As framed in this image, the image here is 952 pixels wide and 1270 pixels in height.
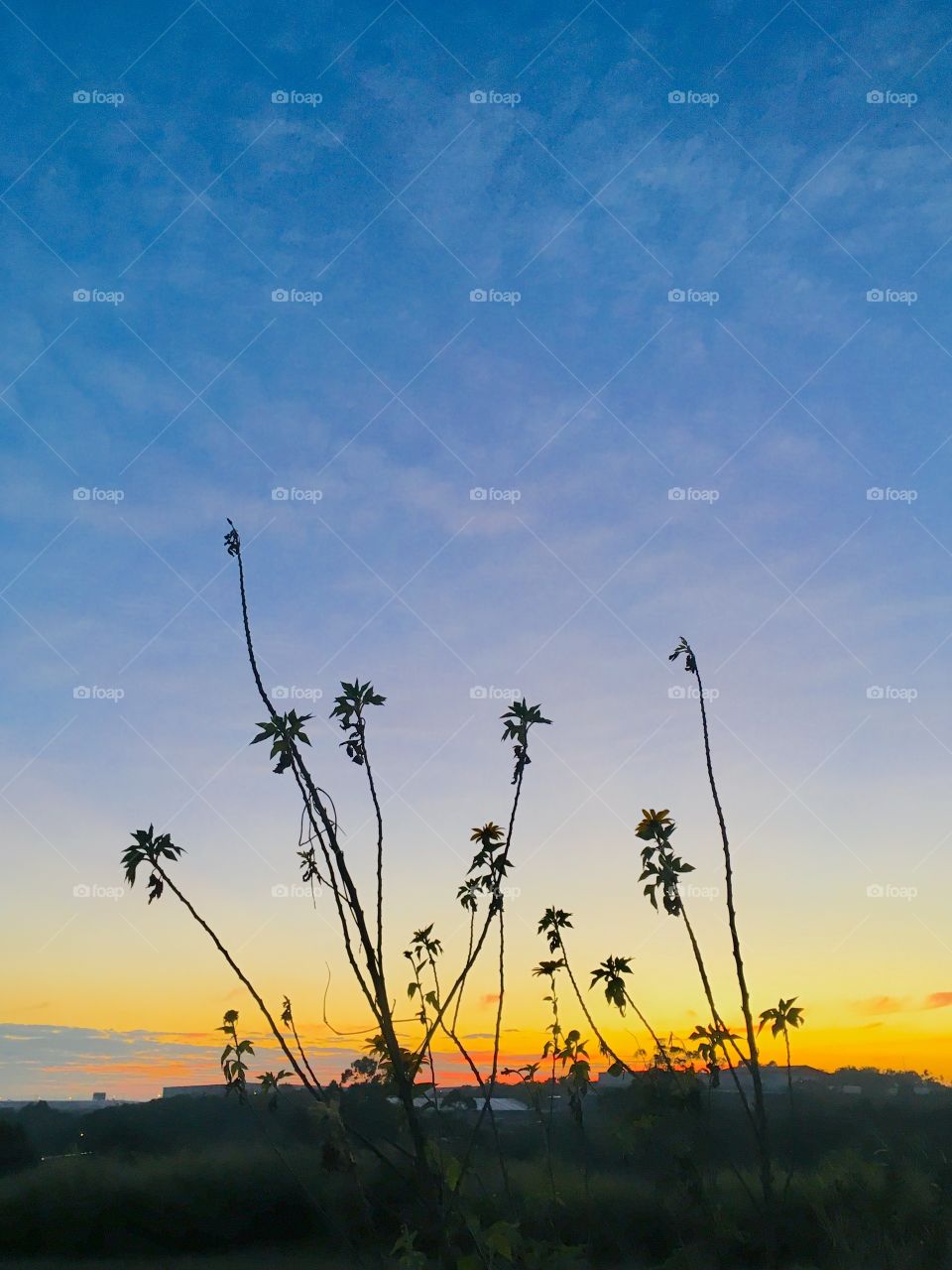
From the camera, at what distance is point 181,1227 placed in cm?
1722

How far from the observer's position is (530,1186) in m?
14.1

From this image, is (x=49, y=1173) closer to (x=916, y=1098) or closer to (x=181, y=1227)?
(x=181, y=1227)

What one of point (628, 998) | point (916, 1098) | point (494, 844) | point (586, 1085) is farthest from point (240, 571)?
point (916, 1098)

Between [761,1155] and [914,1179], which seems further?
[914,1179]

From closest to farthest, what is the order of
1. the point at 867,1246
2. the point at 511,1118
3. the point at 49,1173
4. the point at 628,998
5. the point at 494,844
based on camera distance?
the point at 494,844 → the point at 628,998 → the point at 867,1246 → the point at 511,1118 → the point at 49,1173

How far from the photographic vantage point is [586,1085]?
23.9 ft

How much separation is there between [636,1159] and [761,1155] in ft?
7.78

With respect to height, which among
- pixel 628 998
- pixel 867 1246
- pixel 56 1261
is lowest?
pixel 56 1261

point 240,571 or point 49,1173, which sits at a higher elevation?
point 240,571

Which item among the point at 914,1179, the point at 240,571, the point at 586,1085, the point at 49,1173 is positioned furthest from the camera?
the point at 49,1173

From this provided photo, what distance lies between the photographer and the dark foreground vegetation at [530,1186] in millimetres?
7305

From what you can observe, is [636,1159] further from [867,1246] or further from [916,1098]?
[916,1098]

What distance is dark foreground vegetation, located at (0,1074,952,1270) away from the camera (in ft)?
24.0

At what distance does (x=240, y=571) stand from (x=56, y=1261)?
15843mm
